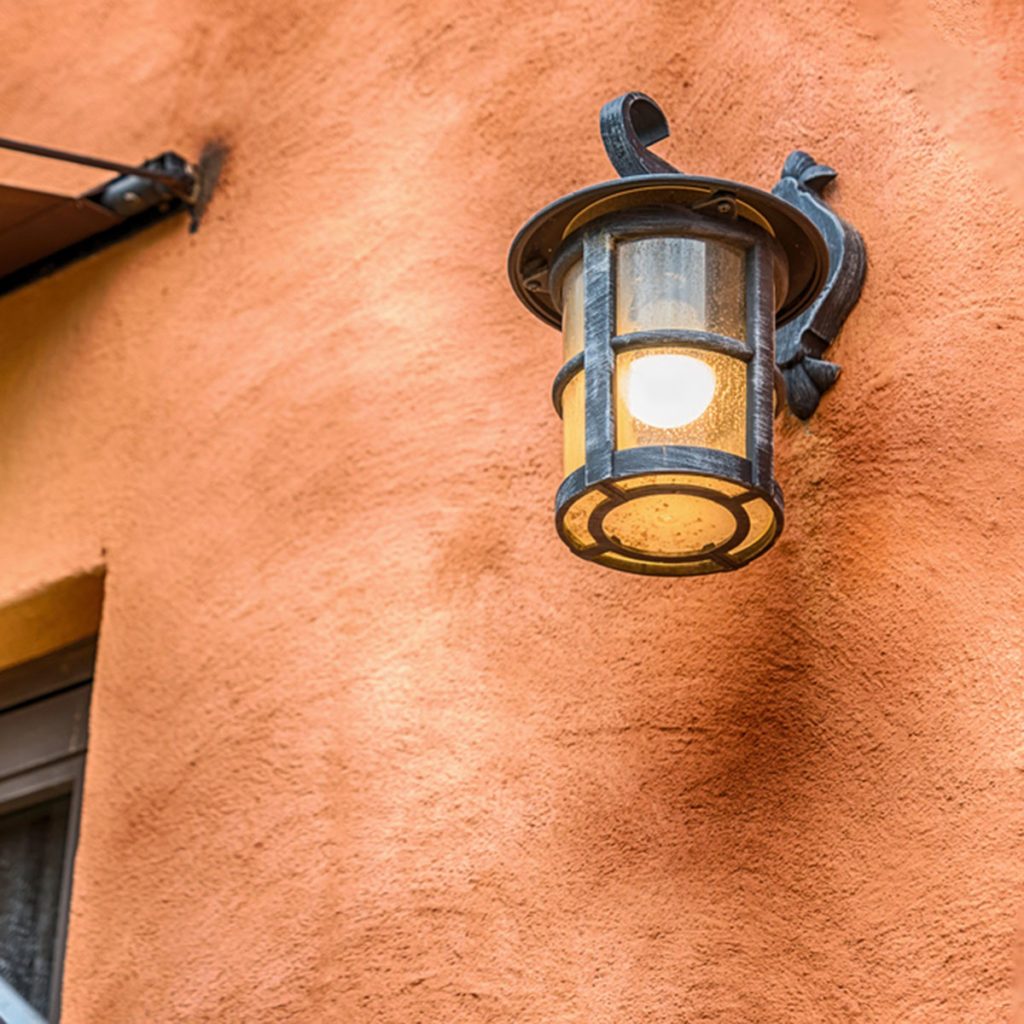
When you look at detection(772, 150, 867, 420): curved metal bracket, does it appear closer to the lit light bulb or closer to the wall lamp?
the wall lamp

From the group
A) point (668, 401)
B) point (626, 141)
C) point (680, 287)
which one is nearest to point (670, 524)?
point (668, 401)

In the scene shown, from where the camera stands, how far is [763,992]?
2.82 meters

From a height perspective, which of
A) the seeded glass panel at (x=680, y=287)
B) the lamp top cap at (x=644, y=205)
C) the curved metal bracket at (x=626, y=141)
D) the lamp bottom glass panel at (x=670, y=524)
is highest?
the curved metal bracket at (x=626, y=141)

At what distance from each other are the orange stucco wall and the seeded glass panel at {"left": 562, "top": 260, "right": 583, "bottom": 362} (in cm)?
49

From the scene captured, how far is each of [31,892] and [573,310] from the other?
2.30m

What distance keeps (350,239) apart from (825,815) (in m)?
1.82

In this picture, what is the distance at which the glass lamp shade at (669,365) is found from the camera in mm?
2656

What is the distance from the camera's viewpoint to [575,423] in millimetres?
2768

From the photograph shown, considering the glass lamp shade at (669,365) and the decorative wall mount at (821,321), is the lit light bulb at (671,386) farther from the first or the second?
the decorative wall mount at (821,321)

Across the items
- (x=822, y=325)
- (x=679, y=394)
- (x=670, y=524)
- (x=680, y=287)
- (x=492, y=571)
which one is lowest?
(x=670, y=524)

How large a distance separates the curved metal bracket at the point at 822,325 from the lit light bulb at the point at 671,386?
45 cm

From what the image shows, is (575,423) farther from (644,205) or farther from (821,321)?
(821,321)

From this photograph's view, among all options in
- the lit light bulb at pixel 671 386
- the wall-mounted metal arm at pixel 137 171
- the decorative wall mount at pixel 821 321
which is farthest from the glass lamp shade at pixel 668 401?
the wall-mounted metal arm at pixel 137 171

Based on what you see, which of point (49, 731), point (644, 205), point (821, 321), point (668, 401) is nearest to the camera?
point (668, 401)
